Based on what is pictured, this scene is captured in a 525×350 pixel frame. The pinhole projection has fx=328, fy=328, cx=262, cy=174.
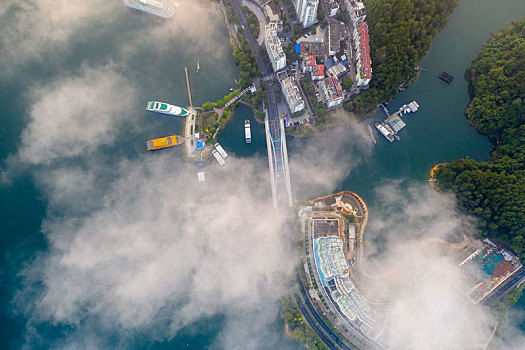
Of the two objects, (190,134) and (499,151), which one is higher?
(499,151)

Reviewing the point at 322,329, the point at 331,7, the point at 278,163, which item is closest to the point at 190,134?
the point at 278,163

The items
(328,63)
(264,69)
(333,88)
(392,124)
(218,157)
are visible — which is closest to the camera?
(333,88)

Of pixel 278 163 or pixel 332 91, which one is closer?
pixel 332 91

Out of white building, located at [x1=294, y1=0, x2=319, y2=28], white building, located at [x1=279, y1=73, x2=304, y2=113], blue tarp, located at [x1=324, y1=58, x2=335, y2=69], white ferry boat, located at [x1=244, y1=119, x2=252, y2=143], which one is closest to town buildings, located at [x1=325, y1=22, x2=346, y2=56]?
blue tarp, located at [x1=324, y1=58, x2=335, y2=69]

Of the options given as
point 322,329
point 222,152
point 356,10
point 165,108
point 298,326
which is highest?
point 356,10

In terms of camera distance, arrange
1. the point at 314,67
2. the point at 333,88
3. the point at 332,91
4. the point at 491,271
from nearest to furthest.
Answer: the point at 491,271, the point at 332,91, the point at 333,88, the point at 314,67

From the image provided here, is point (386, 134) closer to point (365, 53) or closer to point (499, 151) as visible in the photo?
point (365, 53)

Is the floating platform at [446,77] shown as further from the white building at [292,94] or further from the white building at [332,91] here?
the white building at [292,94]

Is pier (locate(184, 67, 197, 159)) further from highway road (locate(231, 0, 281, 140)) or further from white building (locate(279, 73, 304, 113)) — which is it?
white building (locate(279, 73, 304, 113))
